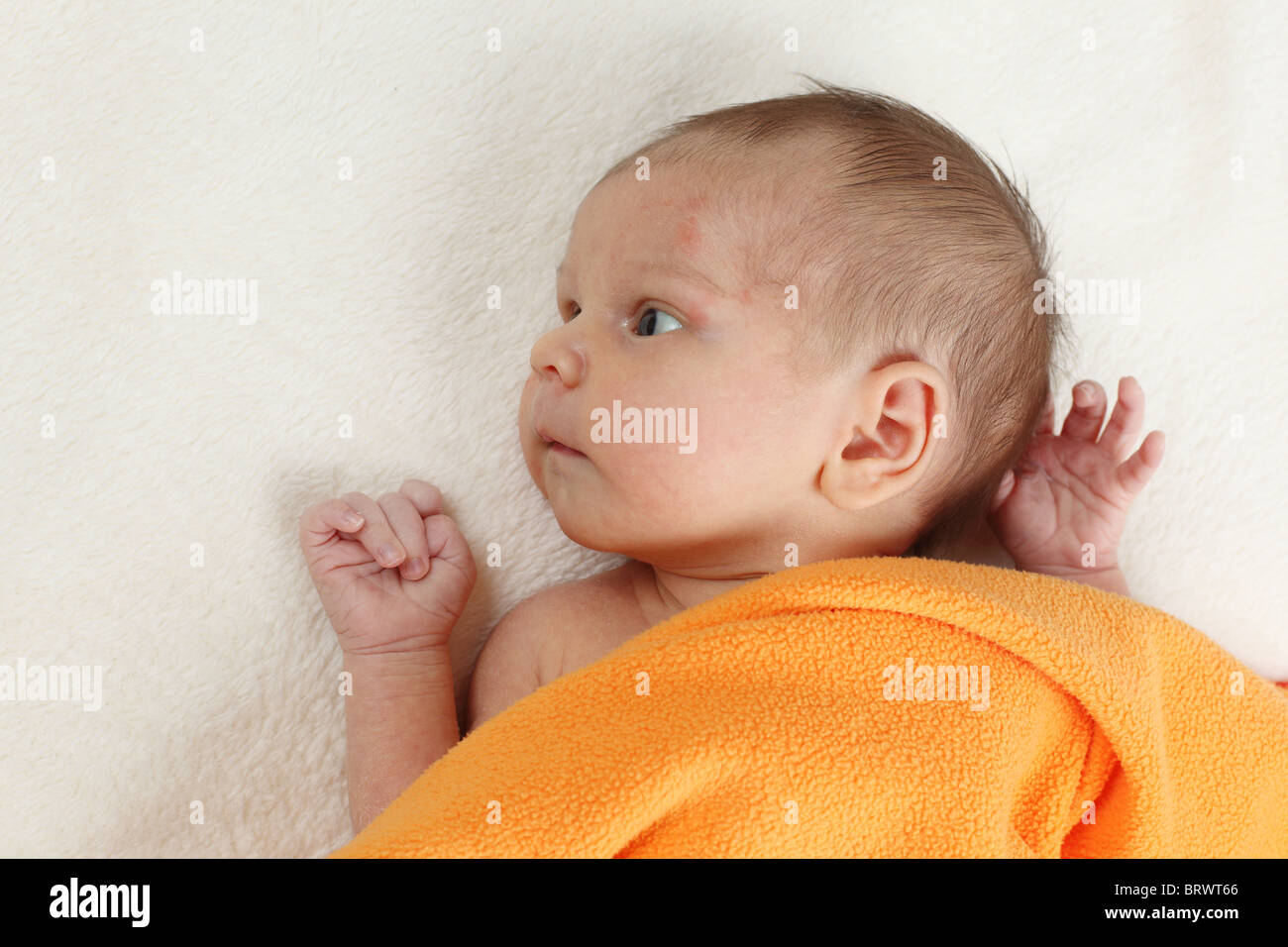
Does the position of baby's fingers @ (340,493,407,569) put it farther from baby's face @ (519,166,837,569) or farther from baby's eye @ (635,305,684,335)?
baby's eye @ (635,305,684,335)

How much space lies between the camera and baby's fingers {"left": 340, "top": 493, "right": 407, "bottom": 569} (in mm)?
1179

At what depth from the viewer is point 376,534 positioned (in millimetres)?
1190

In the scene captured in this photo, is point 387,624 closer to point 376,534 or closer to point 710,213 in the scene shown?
point 376,534

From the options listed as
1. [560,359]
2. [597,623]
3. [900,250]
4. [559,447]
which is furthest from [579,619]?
[900,250]

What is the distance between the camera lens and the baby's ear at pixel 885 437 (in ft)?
3.76

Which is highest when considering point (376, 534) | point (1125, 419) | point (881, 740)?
point (1125, 419)

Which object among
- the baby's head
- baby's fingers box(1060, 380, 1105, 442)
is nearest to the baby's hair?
the baby's head

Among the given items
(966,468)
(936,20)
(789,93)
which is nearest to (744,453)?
(966,468)

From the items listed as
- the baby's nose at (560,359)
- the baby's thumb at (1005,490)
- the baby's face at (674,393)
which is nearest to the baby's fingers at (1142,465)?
the baby's thumb at (1005,490)

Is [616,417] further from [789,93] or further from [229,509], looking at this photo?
[789,93]

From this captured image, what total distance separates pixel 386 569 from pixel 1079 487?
876 millimetres

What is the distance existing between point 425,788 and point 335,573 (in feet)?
0.98
